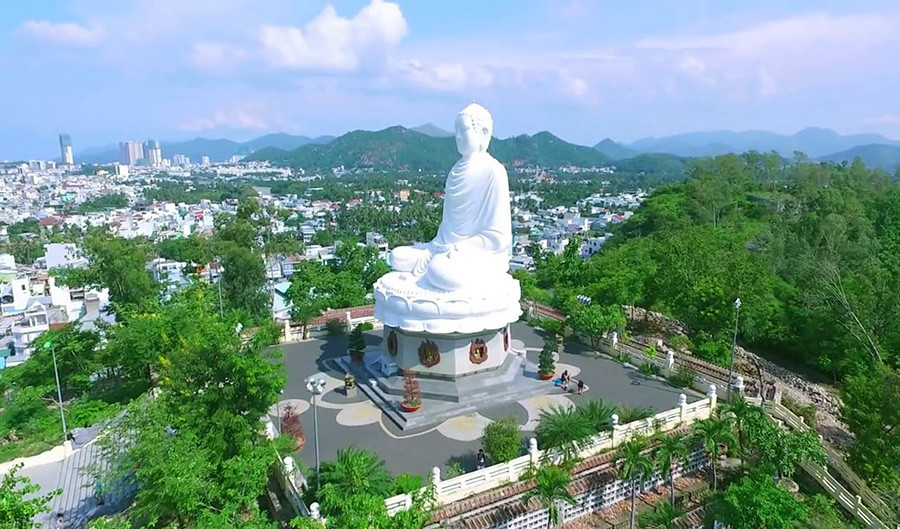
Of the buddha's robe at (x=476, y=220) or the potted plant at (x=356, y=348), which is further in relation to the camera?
the potted plant at (x=356, y=348)

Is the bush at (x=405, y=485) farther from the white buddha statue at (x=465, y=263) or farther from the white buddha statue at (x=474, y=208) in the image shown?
the white buddha statue at (x=474, y=208)

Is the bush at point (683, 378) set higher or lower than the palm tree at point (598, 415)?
lower

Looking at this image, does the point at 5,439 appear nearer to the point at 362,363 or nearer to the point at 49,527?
the point at 49,527

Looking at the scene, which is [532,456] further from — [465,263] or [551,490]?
[465,263]

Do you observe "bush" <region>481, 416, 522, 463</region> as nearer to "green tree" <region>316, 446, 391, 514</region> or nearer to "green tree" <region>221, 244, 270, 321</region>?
"green tree" <region>316, 446, 391, 514</region>

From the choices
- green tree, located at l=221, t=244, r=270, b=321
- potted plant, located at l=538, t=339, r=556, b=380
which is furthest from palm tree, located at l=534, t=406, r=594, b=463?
green tree, located at l=221, t=244, r=270, b=321

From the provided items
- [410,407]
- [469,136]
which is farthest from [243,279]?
[410,407]

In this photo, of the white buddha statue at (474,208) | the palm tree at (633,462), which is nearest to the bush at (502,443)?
the palm tree at (633,462)
